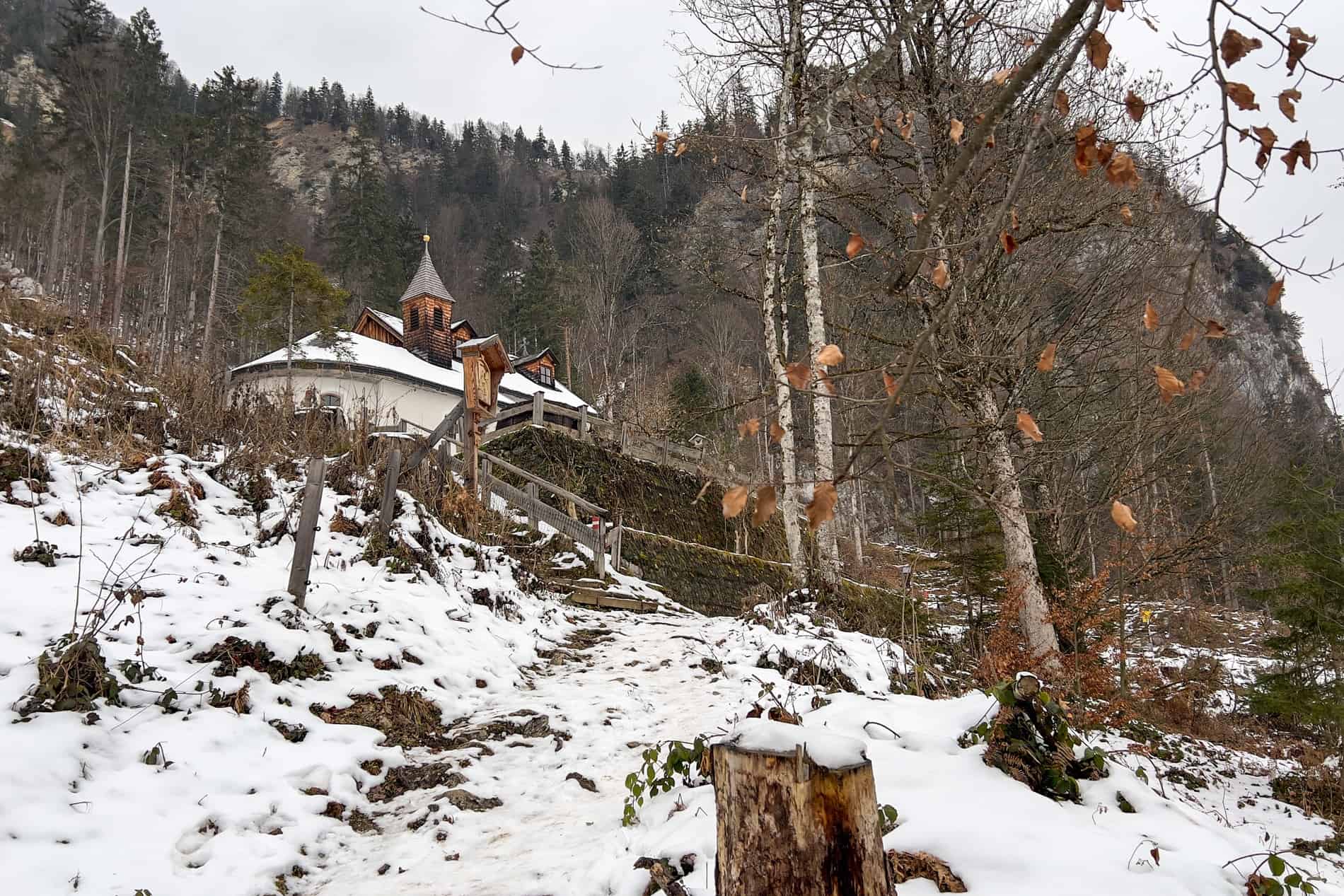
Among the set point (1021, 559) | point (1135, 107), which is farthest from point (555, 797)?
point (1021, 559)

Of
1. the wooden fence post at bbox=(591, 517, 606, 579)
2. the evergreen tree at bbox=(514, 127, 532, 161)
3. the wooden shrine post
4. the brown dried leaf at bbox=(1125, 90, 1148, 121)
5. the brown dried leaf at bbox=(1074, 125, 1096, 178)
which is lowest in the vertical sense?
the wooden fence post at bbox=(591, 517, 606, 579)

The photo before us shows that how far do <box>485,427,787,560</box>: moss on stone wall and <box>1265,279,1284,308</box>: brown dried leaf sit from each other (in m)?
12.6

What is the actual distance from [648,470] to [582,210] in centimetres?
2486

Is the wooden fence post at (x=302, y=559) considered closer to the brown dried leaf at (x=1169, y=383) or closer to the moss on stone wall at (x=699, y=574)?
the brown dried leaf at (x=1169, y=383)

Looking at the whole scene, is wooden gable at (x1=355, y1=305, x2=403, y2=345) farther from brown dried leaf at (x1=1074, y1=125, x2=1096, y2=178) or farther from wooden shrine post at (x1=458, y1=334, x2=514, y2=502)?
brown dried leaf at (x1=1074, y1=125, x2=1096, y2=178)

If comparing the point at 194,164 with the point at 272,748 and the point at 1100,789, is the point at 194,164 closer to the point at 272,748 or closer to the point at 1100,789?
the point at 272,748

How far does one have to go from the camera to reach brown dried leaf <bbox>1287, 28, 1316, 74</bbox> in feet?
4.65

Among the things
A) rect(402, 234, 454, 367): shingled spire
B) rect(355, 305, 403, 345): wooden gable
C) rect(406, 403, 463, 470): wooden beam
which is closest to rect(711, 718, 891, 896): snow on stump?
rect(406, 403, 463, 470): wooden beam

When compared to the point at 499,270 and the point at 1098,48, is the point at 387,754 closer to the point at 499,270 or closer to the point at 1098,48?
the point at 1098,48

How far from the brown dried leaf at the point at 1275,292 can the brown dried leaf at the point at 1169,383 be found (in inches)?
12.5

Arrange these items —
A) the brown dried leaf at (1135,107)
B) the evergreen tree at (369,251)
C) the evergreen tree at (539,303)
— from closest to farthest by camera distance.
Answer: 1. the brown dried leaf at (1135,107)
2. the evergreen tree at (539,303)
3. the evergreen tree at (369,251)

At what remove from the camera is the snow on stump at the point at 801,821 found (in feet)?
5.02

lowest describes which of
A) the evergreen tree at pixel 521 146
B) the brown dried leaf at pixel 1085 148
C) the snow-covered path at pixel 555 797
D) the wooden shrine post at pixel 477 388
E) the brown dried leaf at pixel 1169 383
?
the snow-covered path at pixel 555 797

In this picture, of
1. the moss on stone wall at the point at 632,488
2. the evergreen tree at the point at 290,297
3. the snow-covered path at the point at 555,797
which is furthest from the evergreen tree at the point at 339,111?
the snow-covered path at the point at 555,797
